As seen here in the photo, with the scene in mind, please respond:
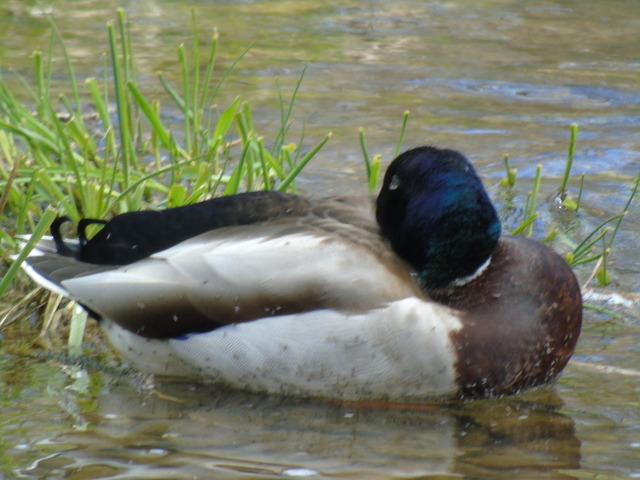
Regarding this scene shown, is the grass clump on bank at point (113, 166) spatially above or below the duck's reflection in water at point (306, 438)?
above

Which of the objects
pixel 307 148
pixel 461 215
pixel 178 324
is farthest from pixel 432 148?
pixel 307 148

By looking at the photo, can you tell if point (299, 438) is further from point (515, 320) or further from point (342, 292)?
point (515, 320)

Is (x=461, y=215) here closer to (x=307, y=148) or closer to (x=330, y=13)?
(x=307, y=148)

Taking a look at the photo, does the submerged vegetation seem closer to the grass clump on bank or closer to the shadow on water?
the grass clump on bank

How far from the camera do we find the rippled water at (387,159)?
341 cm

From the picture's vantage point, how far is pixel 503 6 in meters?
10.6

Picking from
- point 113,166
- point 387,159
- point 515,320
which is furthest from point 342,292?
point 387,159

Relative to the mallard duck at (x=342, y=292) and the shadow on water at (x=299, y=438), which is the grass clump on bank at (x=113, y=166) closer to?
the mallard duck at (x=342, y=292)

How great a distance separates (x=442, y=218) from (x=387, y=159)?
2.78m

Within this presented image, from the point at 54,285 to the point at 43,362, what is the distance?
1.00 feet

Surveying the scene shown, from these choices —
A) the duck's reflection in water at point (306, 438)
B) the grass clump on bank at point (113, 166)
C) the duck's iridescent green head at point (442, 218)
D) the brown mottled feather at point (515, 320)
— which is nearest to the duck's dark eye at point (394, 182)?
the duck's iridescent green head at point (442, 218)

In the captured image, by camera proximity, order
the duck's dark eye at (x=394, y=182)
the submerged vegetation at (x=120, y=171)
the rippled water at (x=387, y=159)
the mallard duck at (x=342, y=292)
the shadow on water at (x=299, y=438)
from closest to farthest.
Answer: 1. the shadow on water at (x=299, y=438)
2. the rippled water at (x=387, y=159)
3. the mallard duck at (x=342, y=292)
4. the duck's dark eye at (x=394, y=182)
5. the submerged vegetation at (x=120, y=171)

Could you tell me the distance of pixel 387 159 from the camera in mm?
6531

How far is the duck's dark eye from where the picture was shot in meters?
3.87
